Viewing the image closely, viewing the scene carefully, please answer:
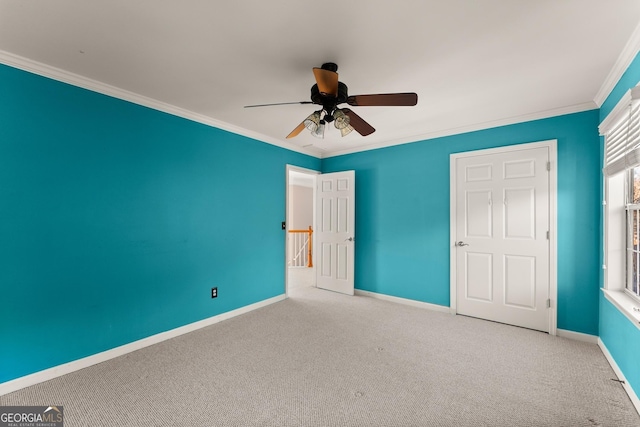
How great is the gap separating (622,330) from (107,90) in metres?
4.72

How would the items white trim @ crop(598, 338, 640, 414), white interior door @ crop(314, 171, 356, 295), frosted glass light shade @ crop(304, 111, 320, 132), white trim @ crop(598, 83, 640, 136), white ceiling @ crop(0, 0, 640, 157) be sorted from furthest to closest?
white interior door @ crop(314, 171, 356, 295) → frosted glass light shade @ crop(304, 111, 320, 132) → white trim @ crop(598, 338, 640, 414) → white trim @ crop(598, 83, 640, 136) → white ceiling @ crop(0, 0, 640, 157)

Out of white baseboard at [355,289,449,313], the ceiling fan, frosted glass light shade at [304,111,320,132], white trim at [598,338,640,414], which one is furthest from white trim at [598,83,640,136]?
white baseboard at [355,289,449,313]

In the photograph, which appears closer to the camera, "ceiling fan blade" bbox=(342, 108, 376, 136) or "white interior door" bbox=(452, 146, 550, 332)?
"ceiling fan blade" bbox=(342, 108, 376, 136)

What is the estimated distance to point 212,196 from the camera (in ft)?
11.5

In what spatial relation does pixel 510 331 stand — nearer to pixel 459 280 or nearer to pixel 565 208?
pixel 459 280

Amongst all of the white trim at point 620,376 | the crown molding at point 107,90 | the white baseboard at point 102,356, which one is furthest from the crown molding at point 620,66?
the white baseboard at point 102,356

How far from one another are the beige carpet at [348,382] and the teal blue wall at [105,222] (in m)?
0.37

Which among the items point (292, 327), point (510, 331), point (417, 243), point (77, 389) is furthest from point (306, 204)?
point (77, 389)

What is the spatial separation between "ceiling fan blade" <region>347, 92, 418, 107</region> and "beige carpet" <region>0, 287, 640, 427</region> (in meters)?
2.12

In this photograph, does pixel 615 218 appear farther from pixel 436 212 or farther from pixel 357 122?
pixel 357 122

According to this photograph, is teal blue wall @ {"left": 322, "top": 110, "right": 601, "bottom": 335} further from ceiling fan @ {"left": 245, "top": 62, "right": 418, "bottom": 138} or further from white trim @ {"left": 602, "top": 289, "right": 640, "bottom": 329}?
ceiling fan @ {"left": 245, "top": 62, "right": 418, "bottom": 138}

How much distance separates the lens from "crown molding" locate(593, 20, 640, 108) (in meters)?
1.89

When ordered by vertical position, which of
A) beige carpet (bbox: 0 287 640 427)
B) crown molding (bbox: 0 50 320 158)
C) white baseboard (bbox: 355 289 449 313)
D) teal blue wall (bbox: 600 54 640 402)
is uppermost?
crown molding (bbox: 0 50 320 158)

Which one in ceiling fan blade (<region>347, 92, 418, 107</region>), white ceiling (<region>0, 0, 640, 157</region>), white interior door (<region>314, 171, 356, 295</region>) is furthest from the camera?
white interior door (<region>314, 171, 356, 295</region>)
